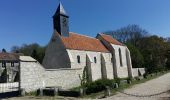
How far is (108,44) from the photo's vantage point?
138 ft

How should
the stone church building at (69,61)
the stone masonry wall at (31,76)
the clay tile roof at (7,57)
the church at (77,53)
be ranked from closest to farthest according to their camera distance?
1. the stone masonry wall at (31,76)
2. the stone church building at (69,61)
3. the church at (77,53)
4. the clay tile roof at (7,57)

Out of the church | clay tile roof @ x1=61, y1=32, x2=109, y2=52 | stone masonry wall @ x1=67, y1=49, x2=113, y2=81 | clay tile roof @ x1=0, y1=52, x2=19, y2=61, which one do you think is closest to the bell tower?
the church

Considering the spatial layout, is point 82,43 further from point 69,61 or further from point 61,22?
→ point 69,61

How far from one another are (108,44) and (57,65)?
1390cm

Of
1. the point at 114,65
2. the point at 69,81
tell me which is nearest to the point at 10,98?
the point at 69,81

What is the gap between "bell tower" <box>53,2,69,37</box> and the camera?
32.8m

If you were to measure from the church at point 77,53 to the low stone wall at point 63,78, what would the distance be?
0.92 meters

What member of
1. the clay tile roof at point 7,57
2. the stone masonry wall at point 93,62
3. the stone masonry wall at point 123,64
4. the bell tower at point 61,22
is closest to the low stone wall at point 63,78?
the stone masonry wall at point 93,62

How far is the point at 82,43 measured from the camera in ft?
117

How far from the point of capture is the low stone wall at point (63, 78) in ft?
75.2

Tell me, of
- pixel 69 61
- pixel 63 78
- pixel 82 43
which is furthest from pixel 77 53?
pixel 63 78

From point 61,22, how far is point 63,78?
10.8 metres

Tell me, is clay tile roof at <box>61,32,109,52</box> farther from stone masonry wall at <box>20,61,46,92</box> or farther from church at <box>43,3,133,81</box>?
stone masonry wall at <box>20,61,46,92</box>

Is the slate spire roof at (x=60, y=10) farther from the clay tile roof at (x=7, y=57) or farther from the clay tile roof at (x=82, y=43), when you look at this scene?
the clay tile roof at (x=7, y=57)
